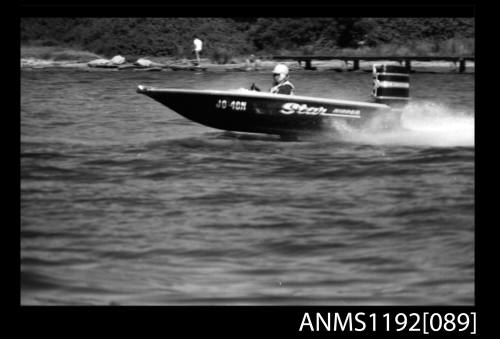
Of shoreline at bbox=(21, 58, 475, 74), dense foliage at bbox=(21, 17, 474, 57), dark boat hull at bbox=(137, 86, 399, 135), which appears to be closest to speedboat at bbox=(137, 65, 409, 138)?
dark boat hull at bbox=(137, 86, 399, 135)

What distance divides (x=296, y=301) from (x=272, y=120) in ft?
21.4

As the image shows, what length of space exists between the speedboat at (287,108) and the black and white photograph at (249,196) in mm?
20

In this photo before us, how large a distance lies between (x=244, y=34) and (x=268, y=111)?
23.3 feet

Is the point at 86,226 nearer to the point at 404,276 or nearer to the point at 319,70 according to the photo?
the point at 404,276

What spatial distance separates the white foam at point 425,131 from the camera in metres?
11.6

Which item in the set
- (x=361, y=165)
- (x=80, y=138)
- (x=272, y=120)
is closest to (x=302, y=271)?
(x=361, y=165)

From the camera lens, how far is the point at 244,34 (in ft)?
59.5

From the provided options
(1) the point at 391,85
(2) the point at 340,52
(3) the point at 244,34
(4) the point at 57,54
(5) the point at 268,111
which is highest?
(2) the point at 340,52

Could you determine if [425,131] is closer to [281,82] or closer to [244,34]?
[281,82]

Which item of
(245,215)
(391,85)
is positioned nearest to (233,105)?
(391,85)

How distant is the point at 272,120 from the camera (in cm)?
1147

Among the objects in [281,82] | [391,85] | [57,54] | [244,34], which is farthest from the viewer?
[57,54]

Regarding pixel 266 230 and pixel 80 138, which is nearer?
pixel 266 230

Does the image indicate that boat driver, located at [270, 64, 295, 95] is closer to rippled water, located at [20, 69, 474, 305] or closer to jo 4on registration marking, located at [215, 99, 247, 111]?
jo 4on registration marking, located at [215, 99, 247, 111]
